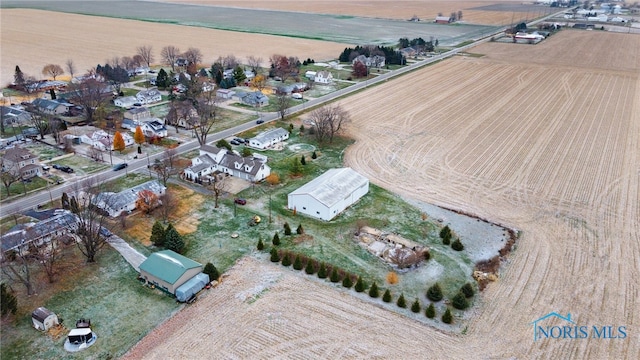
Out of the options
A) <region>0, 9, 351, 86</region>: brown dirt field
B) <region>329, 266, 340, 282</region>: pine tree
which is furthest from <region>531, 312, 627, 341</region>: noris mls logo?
<region>0, 9, 351, 86</region>: brown dirt field

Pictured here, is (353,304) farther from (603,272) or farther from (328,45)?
(328,45)

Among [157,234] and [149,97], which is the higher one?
[149,97]

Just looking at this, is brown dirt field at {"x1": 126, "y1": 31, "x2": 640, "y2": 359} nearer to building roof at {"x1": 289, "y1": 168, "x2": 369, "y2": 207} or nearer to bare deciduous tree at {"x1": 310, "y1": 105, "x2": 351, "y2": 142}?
bare deciduous tree at {"x1": 310, "y1": 105, "x2": 351, "y2": 142}

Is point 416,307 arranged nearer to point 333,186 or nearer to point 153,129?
point 333,186

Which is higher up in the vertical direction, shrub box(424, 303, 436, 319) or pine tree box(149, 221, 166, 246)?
pine tree box(149, 221, 166, 246)

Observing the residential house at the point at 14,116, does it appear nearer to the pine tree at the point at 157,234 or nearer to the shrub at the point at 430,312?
the pine tree at the point at 157,234

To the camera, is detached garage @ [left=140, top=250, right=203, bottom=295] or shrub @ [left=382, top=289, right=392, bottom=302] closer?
shrub @ [left=382, top=289, right=392, bottom=302]

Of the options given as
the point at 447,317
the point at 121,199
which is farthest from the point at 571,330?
the point at 121,199

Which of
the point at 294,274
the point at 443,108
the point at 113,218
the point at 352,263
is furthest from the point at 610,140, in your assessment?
the point at 113,218
